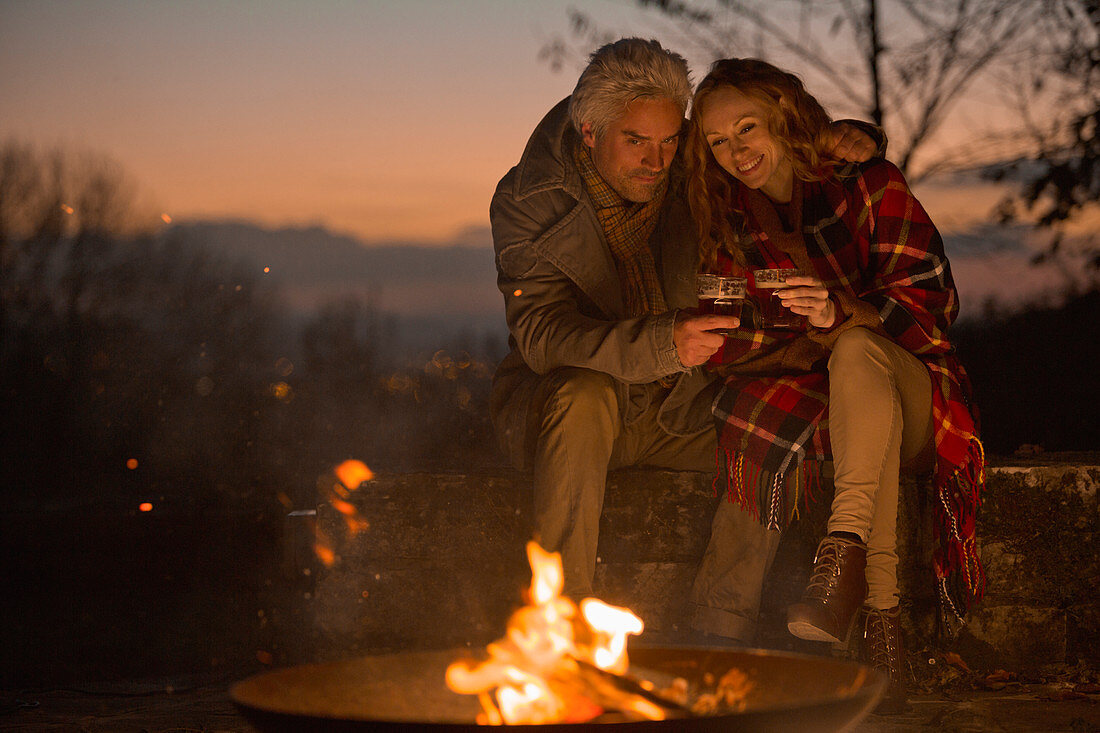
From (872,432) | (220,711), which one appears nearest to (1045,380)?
(872,432)

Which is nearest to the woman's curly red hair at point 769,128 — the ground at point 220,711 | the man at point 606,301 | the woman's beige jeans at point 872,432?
the man at point 606,301

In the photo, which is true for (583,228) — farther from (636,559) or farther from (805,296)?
(636,559)

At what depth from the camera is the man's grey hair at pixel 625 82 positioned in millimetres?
3709

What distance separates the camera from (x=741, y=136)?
11.7 ft

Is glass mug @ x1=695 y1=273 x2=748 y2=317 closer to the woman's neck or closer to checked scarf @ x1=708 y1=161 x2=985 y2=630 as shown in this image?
checked scarf @ x1=708 y1=161 x2=985 y2=630

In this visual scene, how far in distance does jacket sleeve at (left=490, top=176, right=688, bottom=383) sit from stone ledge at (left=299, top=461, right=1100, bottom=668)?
65 cm

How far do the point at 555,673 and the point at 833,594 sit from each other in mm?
1256

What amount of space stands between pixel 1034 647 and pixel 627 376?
1865 mm

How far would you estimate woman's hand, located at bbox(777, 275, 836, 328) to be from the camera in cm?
317

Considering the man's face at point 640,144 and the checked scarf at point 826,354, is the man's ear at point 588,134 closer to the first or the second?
the man's face at point 640,144

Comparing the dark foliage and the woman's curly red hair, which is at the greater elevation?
the woman's curly red hair

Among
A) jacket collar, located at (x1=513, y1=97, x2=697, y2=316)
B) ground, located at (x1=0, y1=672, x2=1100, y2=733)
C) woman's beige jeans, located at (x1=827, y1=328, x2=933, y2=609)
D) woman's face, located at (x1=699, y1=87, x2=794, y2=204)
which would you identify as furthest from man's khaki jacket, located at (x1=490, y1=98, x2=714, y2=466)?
ground, located at (x1=0, y1=672, x2=1100, y2=733)

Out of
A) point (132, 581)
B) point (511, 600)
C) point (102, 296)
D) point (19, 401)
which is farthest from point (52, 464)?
point (511, 600)

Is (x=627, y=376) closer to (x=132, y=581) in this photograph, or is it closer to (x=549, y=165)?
(x=549, y=165)
